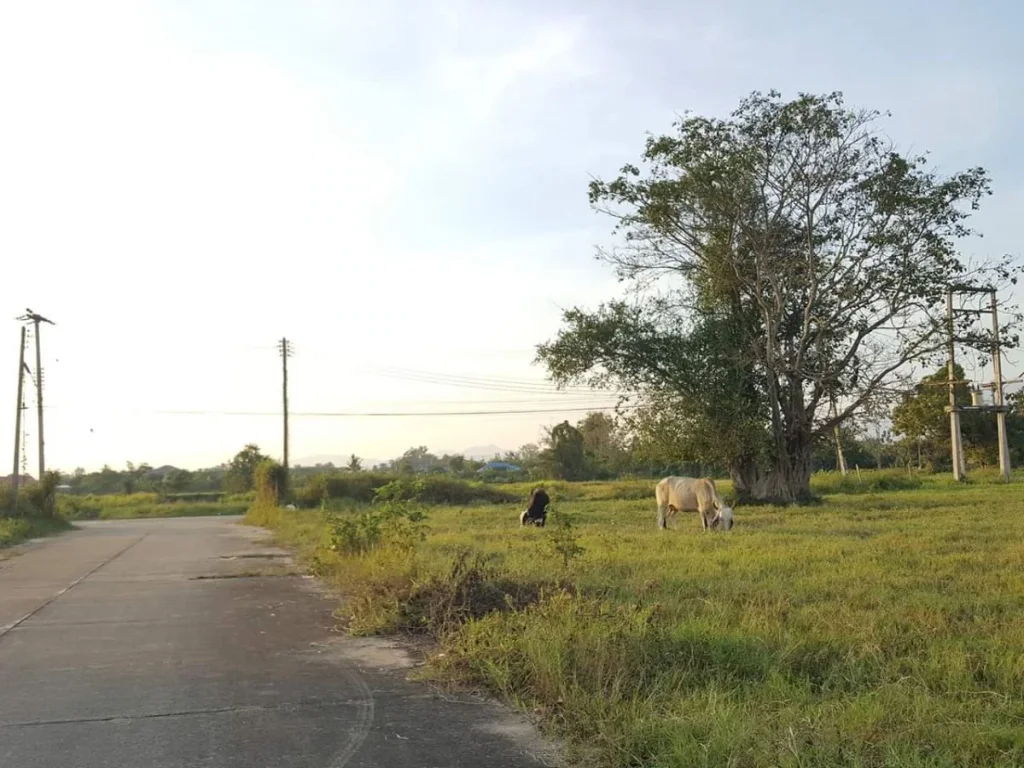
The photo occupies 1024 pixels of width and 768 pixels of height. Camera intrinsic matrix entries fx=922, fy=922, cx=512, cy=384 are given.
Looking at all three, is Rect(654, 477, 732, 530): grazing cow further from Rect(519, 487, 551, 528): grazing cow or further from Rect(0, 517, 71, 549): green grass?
Rect(0, 517, 71, 549): green grass

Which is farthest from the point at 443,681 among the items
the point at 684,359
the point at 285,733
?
the point at 684,359

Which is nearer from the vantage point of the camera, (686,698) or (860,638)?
(686,698)

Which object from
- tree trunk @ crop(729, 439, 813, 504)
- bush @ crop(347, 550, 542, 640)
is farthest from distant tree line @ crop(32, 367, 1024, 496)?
bush @ crop(347, 550, 542, 640)

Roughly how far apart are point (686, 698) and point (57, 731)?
3.88m

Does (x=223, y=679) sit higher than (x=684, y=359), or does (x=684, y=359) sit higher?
(x=684, y=359)

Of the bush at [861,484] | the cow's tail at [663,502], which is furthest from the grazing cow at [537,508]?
the bush at [861,484]

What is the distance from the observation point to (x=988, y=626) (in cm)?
766

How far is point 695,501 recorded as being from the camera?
21344mm

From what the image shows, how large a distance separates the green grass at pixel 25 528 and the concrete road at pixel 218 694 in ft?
45.6

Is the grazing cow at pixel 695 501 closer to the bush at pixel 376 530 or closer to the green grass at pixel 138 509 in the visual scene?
the bush at pixel 376 530

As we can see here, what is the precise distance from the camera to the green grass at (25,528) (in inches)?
976

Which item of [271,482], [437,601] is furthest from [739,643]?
[271,482]

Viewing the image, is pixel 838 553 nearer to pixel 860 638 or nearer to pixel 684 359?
pixel 860 638

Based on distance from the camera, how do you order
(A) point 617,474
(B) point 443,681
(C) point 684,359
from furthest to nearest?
1. (A) point 617,474
2. (C) point 684,359
3. (B) point 443,681
